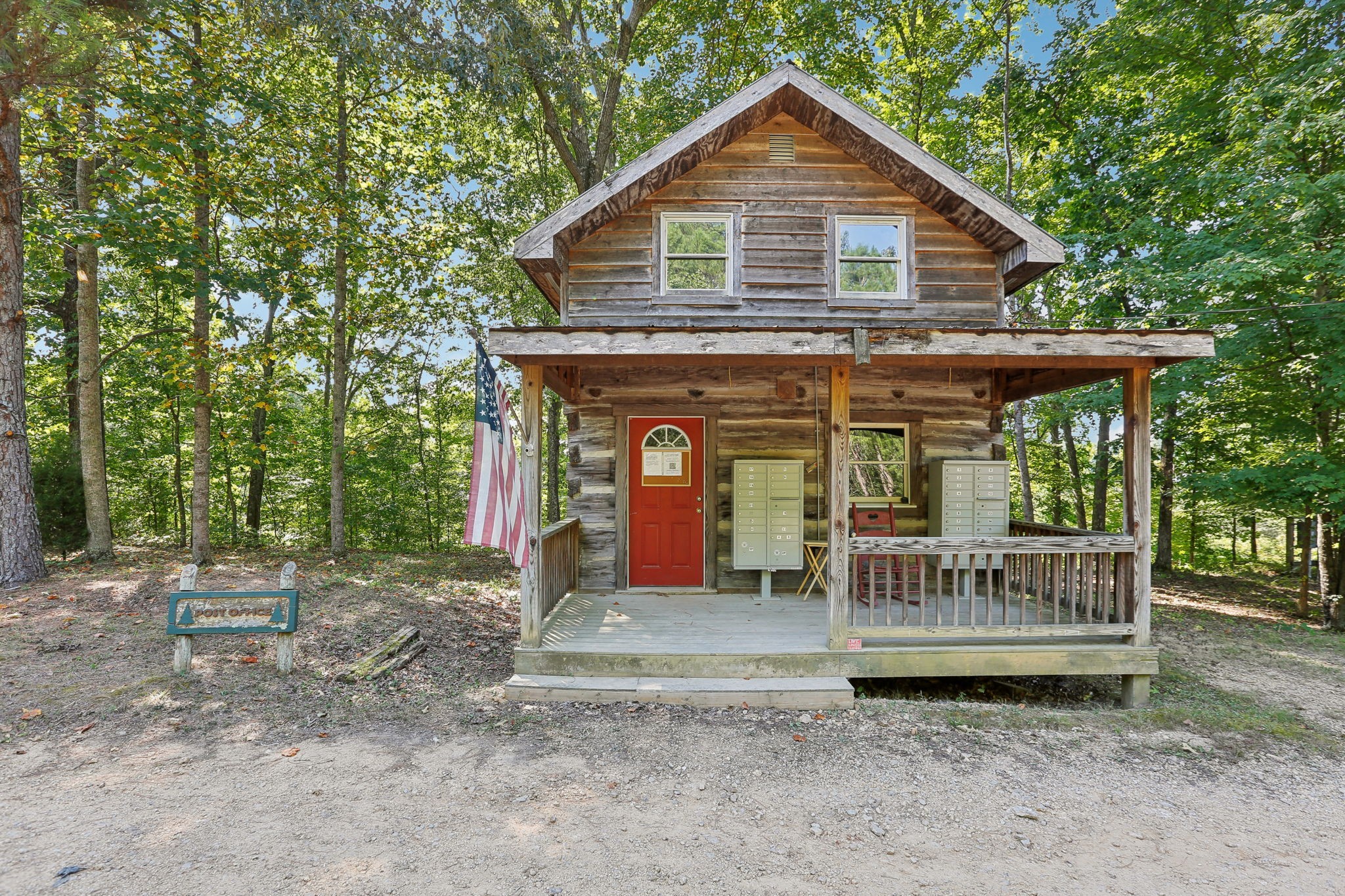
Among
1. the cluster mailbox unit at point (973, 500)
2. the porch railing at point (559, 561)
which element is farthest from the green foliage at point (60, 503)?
the cluster mailbox unit at point (973, 500)

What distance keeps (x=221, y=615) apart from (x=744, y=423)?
6012 mm

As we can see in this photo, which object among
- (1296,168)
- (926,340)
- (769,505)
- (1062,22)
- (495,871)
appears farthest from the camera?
(1062,22)

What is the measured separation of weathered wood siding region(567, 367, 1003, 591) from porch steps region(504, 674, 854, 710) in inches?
103

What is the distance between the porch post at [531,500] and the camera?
527cm

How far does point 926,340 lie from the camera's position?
5.21 meters

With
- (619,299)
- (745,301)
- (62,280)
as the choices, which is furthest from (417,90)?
(745,301)

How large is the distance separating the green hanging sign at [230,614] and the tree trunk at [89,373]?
5967 mm

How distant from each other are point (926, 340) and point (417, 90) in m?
12.5

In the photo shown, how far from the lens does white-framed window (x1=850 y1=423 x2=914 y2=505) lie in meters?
7.88

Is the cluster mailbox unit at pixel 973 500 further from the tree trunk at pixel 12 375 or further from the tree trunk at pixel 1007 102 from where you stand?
the tree trunk at pixel 12 375

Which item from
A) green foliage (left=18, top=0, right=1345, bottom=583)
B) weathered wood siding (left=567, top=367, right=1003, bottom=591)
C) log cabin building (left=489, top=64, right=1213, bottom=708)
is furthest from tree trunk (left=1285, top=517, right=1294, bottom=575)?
weathered wood siding (left=567, top=367, right=1003, bottom=591)

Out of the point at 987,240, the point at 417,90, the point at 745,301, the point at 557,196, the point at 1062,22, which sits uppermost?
the point at 1062,22

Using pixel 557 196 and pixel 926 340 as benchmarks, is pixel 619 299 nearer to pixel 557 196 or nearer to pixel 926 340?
pixel 926 340

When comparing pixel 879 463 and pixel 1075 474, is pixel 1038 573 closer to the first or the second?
pixel 879 463
